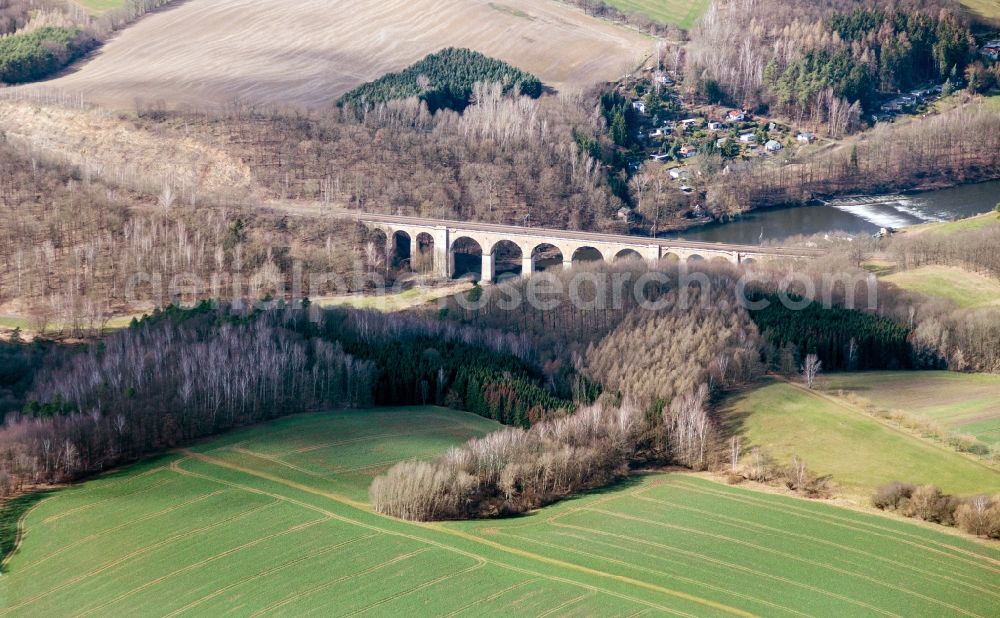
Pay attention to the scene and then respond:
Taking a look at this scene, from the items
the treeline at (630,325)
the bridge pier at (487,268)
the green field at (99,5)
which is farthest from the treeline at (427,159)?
the green field at (99,5)

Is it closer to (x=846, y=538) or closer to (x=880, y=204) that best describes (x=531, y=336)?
(x=846, y=538)

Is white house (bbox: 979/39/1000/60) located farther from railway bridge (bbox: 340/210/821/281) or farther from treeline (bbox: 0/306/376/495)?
treeline (bbox: 0/306/376/495)

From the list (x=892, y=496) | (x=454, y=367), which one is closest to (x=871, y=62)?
(x=454, y=367)

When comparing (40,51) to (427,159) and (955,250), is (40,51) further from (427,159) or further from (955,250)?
(955,250)

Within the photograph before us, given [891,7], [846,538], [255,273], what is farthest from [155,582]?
[891,7]

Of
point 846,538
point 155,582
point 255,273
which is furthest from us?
point 255,273

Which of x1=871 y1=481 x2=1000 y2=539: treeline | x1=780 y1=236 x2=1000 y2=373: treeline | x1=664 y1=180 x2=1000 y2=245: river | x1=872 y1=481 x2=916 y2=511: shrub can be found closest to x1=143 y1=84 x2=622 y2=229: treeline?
x1=664 y1=180 x2=1000 y2=245: river

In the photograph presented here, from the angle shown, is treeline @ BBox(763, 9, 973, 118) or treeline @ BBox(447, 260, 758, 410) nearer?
treeline @ BBox(447, 260, 758, 410)
